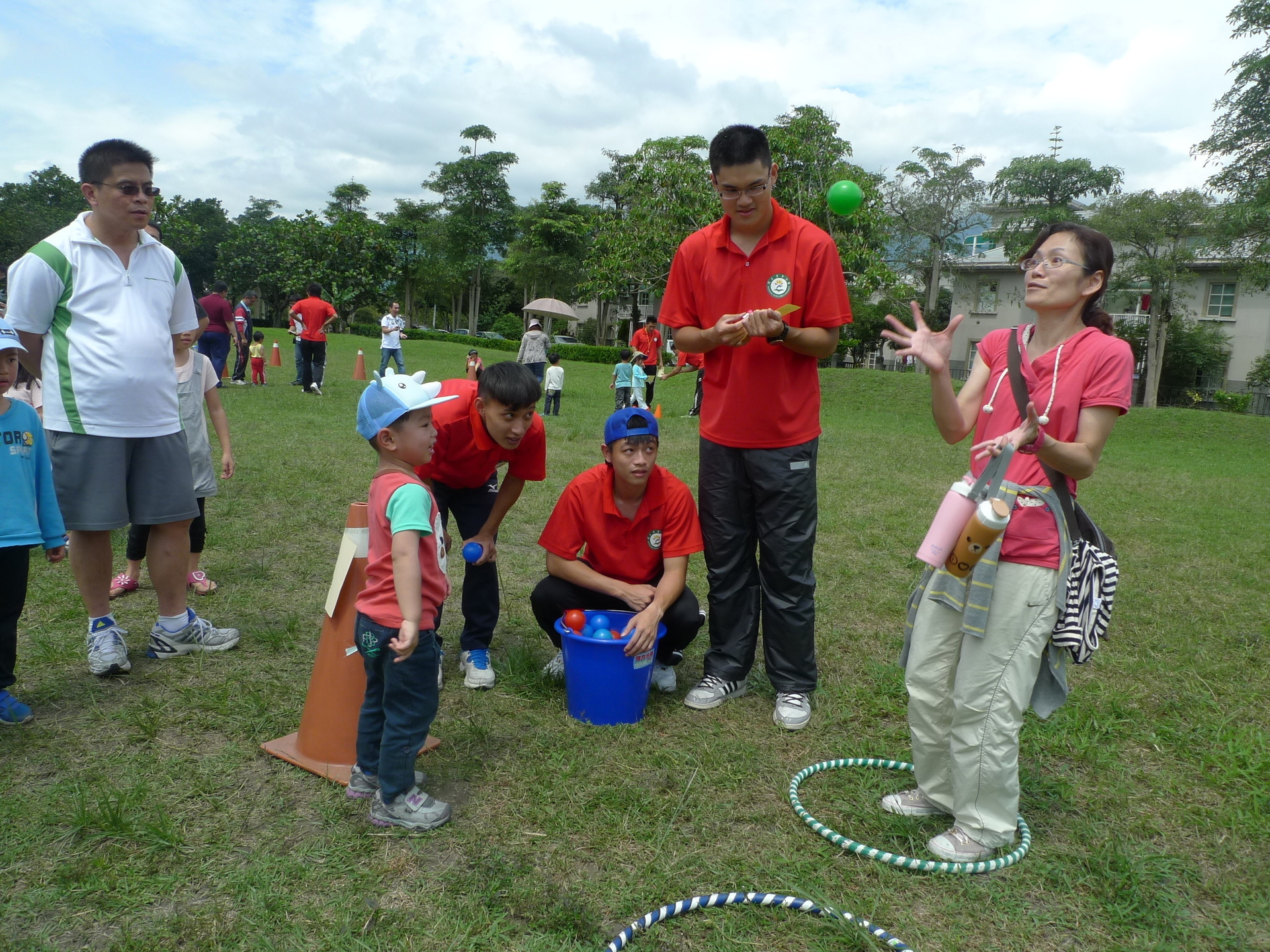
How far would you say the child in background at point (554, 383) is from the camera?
47.2ft

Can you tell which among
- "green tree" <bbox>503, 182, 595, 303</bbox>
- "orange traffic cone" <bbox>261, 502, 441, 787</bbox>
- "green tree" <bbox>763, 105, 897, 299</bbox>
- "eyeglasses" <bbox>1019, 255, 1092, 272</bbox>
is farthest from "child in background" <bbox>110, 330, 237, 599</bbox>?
"green tree" <bbox>503, 182, 595, 303</bbox>

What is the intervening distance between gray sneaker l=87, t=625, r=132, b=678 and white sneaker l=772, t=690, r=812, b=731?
9.26ft

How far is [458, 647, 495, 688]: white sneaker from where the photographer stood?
383cm

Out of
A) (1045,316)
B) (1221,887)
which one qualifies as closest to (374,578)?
(1045,316)

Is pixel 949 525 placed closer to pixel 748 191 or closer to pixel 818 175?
pixel 748 191

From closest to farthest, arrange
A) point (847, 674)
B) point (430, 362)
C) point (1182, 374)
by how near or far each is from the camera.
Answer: point (847, 674), point (430, 362), point (1182, 374)

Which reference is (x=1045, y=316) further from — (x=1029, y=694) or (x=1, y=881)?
(x=1, y=881)

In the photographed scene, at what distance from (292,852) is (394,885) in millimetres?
367

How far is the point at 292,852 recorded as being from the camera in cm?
257

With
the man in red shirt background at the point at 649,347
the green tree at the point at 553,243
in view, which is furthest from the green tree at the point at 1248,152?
the green tree at the point at 553,243

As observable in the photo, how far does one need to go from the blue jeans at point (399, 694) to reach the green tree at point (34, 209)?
48.7 m

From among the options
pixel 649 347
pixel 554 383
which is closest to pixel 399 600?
pixel 554 383

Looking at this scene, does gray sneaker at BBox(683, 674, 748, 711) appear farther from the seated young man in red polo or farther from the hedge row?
the hedge row

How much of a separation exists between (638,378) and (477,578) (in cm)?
1145
